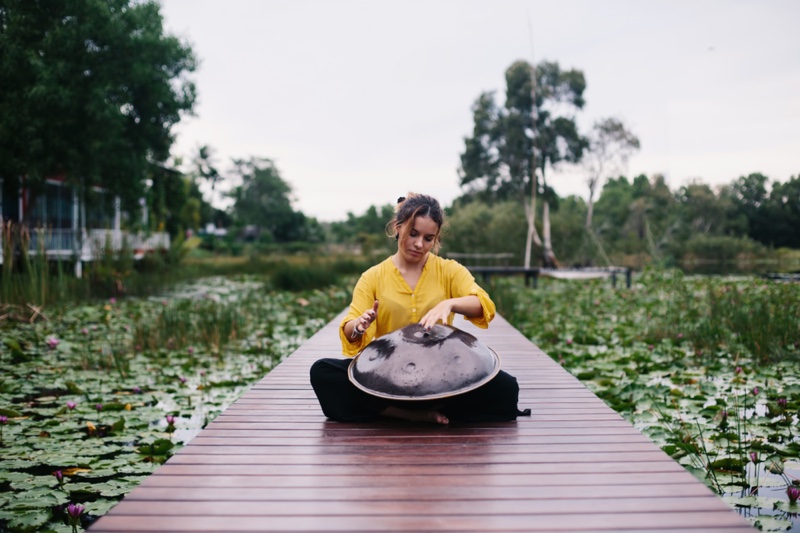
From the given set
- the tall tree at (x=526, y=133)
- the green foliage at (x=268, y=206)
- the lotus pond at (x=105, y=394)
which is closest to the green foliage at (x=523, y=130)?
the tall tree at (x=526, y=133)

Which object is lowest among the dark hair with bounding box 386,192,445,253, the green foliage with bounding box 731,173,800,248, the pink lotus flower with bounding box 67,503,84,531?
the pink lotus flower with bounding box 67,503,84,531

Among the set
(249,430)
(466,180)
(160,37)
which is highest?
(160,37)

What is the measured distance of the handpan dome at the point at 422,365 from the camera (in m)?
2.55

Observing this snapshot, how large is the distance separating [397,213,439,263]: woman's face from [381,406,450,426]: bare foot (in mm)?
689

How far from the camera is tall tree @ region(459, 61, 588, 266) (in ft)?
79.2

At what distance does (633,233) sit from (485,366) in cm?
3474

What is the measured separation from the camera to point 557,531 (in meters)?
1.68

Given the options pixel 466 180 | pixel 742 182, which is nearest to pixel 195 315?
pixel 466 180

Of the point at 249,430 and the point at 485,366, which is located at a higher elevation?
the point at 485,366

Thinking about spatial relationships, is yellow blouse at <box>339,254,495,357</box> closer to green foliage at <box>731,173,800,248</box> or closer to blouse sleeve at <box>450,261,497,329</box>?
blouse sleeve at <box>450,261,497,329</box>

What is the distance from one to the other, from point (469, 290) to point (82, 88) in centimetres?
1268

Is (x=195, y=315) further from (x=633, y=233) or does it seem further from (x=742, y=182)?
(x=742, y=182)

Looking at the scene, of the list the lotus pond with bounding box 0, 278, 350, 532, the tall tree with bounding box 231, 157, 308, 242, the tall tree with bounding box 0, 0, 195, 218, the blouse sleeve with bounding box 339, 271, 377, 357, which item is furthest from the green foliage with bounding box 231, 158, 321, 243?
the blouse sleeve with bounding box 339, 271, 377, 357

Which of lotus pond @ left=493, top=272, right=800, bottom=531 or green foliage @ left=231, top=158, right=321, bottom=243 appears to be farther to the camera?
green foliage @ left=231, top=158, right=321, bottom=243
